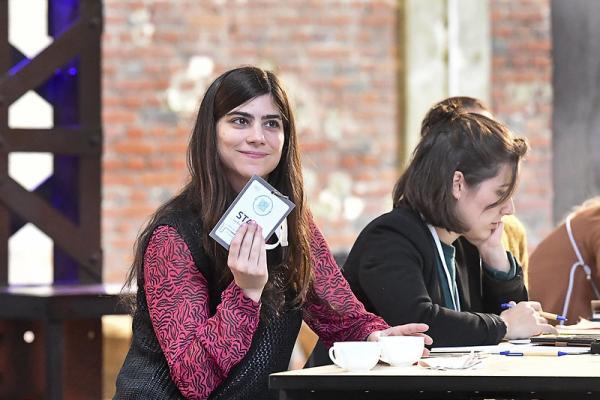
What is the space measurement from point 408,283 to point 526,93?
4217 millimetres

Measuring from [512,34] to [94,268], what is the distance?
3.40 metres

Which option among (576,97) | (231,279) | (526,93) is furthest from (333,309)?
(526,93)

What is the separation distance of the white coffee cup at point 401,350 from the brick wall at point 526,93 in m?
4.69

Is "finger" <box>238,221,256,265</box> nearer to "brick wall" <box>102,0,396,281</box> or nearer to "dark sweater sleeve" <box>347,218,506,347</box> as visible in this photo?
"dark sweater sleeve" <box>347,218,506,347</box>

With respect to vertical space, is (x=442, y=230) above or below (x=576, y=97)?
below

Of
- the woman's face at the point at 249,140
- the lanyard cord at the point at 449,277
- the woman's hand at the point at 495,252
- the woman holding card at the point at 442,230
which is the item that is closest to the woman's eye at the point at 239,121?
the woman's face at the point at 249,140

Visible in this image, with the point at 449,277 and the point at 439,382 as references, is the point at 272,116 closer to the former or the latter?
the point at 449,277

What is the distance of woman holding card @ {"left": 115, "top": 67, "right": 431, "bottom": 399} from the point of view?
2.27m

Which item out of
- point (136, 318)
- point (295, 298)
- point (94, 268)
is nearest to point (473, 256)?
point (295, 298)

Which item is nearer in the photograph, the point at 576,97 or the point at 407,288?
the point at 407,288

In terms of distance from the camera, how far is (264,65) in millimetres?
6723

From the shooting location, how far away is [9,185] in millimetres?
3900

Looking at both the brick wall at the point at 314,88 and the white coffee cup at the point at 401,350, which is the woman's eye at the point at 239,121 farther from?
the brick wall at the point at 314,88

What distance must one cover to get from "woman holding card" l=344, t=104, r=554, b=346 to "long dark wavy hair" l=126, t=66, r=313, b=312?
25cm
